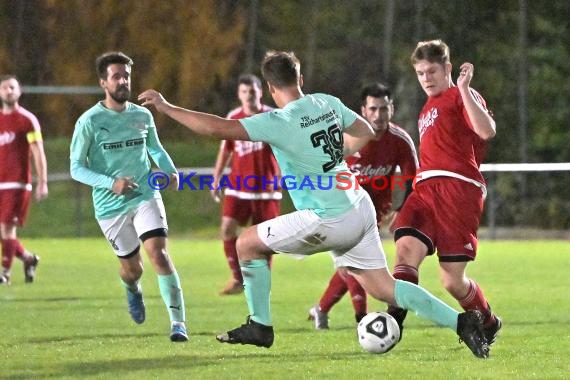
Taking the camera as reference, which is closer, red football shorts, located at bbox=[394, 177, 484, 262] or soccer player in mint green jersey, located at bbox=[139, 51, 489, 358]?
soccer player in mint green jersey, located at bbox=[139, 51, 489, 358]

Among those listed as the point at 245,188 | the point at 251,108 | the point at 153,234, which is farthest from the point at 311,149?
the point at 245,188

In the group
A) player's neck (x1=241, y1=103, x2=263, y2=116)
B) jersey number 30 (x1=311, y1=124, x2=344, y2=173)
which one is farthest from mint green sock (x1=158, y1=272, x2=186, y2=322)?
player's neck (x1=241, y1=103, x2=263, y2=116)

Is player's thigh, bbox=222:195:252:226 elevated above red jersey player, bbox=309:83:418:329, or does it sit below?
below

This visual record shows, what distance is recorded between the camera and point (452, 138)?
27.7ft

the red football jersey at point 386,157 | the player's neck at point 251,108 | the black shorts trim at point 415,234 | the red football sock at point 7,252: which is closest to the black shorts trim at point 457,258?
the black shorts trim at point 415,234

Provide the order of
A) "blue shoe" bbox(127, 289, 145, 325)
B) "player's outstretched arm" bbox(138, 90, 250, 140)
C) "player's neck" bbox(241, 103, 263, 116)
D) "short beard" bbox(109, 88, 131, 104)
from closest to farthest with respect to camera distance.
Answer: "player's outstretched arm" bbox(138, 90, 250, 140) < "short beard" bbox(109, 88, 131, 104) < "blue shoe" bbox(127, 289, 145, 325) < "player's neck" bbox(241, 103, 263, 116)

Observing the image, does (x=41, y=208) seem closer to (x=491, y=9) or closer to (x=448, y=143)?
(x=491, y=9)

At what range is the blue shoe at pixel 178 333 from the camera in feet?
29.9

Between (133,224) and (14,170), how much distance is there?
531cm

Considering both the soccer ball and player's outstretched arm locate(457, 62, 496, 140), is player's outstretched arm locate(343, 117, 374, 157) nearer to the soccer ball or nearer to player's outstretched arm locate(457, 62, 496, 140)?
player's outstretched arm locate(457, 62, 496, 140)

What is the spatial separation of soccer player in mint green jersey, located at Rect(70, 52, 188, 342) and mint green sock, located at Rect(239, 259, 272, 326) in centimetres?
146

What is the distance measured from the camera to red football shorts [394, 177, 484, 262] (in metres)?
8.44

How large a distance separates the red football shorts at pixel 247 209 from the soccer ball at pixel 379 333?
237 inches

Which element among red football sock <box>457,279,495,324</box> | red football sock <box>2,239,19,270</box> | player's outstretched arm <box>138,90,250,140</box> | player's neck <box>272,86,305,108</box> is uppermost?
player's neck <box>272,86,305,108</box>
